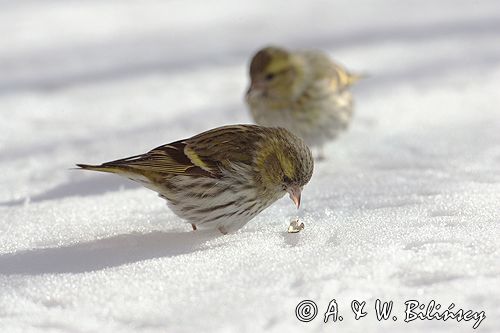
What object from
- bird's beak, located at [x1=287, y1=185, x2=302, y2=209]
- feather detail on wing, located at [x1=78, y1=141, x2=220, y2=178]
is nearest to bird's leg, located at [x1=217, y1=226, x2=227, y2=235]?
feather detail on wing, located at [x1=78, y1=141, x2=220, y2=178]

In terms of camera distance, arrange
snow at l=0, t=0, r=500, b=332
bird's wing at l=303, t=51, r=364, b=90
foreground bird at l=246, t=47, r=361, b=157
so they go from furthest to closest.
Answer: bird's wing at l=303, t=51, r=364, b=90
foreground bird at l=246, t=47, r=361, b=157
snow at l=0, t=0, r=500, b=332

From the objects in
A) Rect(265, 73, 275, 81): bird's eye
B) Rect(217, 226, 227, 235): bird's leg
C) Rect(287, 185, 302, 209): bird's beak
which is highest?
Rect(265, 73, 275, 81): bird's eye

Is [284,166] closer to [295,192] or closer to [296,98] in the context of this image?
[295,192]

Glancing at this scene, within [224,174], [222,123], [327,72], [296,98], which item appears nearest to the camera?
[224,174]

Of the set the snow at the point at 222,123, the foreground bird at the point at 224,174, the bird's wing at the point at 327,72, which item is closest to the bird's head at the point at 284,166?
the foreground bird at the point at 224,174

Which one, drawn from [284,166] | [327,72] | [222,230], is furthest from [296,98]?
[222,230]

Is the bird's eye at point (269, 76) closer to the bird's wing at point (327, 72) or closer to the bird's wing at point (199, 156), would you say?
the bird's wing at point (327, 72)

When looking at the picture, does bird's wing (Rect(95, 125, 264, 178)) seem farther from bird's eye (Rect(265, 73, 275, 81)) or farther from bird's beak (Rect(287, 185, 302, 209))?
bird's eye (Rect(265, 73, 275, 81))
